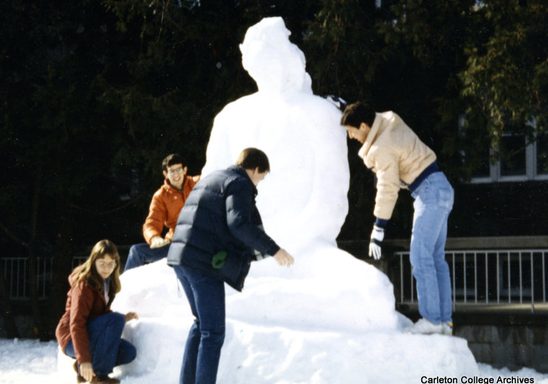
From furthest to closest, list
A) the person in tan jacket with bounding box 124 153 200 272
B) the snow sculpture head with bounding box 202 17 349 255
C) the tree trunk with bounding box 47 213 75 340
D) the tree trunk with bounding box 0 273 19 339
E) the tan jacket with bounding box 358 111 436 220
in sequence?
the tree trunk with bounding box 0 273 19 339
the tree trunk with bounding box 47 213 75 340
the person in tan jacket with bounding box 124 153 200 272
the snow sculpture head with bounding box 202 17 349 255
the tan jacket with bounding box 358 111 436 220

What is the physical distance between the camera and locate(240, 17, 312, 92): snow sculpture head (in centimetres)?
650

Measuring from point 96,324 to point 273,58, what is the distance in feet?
7.45

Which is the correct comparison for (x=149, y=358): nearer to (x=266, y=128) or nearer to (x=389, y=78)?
(x=266, y=128)

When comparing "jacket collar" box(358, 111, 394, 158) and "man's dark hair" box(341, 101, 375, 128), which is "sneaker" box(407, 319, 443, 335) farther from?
"man's dark hair" box(341, 101, 375, 128)

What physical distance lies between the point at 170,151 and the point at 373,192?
8.63ft

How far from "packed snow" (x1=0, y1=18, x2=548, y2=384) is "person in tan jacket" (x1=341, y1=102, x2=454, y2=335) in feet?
0.67

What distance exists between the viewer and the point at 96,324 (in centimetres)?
603

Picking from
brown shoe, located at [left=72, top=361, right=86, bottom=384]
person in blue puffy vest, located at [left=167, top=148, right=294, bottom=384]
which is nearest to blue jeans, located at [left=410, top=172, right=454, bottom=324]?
person in blue puffy vest, located at [left=167, top=148, right=294, bottom=384]

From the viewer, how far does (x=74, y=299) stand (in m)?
6.04

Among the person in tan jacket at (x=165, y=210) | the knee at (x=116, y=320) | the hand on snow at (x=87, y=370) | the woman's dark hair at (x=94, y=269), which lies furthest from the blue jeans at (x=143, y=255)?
the hand on snow at (x=87, y=370)

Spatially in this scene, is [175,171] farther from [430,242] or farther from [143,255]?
[430,242]

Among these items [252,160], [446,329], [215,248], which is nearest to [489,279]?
[446,329]

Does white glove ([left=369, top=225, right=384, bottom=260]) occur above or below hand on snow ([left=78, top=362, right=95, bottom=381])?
above

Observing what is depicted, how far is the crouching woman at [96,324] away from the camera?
593 centimetres
